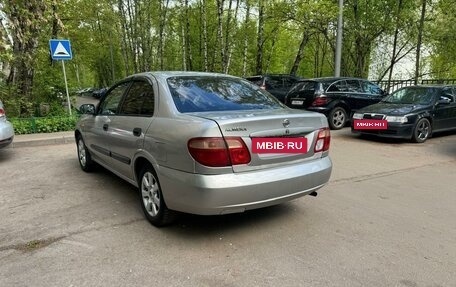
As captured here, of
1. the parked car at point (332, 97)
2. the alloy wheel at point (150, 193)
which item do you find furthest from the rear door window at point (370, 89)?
the alloy wheel at point (150, 193)

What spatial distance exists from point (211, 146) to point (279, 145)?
70 centimetres

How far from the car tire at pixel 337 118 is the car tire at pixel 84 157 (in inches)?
275

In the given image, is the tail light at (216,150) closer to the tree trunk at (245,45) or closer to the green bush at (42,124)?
the green bush at (42,124)

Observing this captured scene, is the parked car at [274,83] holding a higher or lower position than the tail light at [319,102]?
higher

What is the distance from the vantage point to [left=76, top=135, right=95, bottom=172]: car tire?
19.5 feet

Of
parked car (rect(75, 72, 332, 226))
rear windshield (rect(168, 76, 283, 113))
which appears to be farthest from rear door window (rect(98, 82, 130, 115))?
rear windshield (rect(168, 76, 283, 113))

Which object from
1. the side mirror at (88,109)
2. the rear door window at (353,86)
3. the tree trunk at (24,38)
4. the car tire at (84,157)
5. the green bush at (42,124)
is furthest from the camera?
the rear door window at (353,86)

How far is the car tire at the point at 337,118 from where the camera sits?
35.1 feet

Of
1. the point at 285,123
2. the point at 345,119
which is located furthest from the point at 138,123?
the point at 345,119

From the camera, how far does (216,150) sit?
315 cm

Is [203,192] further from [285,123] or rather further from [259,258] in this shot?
[285,123]

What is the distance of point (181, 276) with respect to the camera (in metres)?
2.91

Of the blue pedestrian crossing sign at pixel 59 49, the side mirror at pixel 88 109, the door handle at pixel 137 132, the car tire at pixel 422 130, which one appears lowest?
the car tire at pixel 422 130

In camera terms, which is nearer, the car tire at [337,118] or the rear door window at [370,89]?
the car tire at [337,118]
